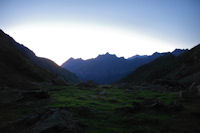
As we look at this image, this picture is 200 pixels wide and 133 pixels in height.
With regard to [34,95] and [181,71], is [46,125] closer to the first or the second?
[34,95]

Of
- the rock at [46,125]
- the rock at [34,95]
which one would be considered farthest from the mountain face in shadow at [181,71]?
the rock at [46,125]

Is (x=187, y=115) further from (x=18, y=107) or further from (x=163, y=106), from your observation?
(x=18, y=107)

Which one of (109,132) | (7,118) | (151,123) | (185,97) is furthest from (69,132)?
(185,97)

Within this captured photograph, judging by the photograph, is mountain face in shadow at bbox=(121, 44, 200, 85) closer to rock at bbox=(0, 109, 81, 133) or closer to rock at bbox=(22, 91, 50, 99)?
rock at bbox=(22, 91, 50, 99)

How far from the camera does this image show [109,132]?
11703 mm

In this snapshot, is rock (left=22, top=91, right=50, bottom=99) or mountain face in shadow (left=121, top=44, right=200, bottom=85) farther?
mountain face in shadow (left=121, top=44, right=200, bottom=85)

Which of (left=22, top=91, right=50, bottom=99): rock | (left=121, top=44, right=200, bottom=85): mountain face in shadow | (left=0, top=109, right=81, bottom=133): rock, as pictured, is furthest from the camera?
(left=121, top=44, right=200, bottom=85): mountain face in shadow

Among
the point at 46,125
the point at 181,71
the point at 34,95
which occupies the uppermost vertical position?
the point at 181,71

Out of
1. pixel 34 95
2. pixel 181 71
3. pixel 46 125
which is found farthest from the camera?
pixel 181 71

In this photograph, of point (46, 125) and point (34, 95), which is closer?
point (46, 125)

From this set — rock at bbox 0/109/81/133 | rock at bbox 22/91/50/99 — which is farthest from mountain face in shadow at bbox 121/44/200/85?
rock at bbox 0/109/81/133

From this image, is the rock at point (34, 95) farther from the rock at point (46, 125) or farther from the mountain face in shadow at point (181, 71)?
the mountain face in shadow at point (181, 71)

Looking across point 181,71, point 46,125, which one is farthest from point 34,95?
point 181,71

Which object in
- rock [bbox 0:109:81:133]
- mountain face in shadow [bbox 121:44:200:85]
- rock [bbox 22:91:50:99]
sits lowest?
rock [bbox 0:109:81:133]
